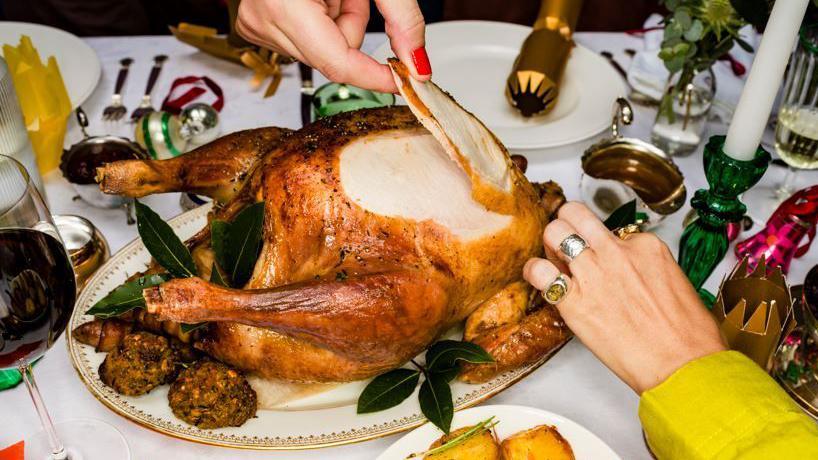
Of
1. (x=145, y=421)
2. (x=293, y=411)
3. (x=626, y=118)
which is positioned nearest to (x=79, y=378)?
(x=145, y=421)

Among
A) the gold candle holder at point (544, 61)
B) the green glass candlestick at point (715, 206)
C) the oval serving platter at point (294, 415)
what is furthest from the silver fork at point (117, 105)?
the green glass candlestick at point (715, 206)

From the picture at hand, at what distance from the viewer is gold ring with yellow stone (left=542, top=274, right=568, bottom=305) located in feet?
3.06

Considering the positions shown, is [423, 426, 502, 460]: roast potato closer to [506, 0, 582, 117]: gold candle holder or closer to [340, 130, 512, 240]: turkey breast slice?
[340, 130, 512, 240]: turkey breast slice

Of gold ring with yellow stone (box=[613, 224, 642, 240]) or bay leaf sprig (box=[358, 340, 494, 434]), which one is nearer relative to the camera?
bay leaf sprig (box=[358, 340, 494, 434])

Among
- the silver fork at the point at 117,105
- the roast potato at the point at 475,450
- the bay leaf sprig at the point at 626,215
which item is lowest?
the roast potato at the point at 475,450

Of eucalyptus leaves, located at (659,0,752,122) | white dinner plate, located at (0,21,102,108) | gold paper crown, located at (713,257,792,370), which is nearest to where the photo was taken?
gold paper crown, located at (713,257,792,370)

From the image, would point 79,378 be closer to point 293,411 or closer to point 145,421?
point 145,421

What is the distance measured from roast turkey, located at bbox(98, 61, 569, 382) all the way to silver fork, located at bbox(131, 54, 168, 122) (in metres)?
0.52

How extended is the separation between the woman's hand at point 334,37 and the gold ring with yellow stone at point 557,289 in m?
0.32

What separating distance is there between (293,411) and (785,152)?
101cm

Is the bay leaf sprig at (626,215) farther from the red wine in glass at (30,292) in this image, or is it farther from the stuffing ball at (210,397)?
the red wine in glass at (30,292)

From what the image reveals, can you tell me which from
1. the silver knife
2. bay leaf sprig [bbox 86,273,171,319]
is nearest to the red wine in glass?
bay leaf sprig [bbox 86,273,171,319]

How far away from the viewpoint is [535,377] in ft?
3.58

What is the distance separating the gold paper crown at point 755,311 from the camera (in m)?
0.96
